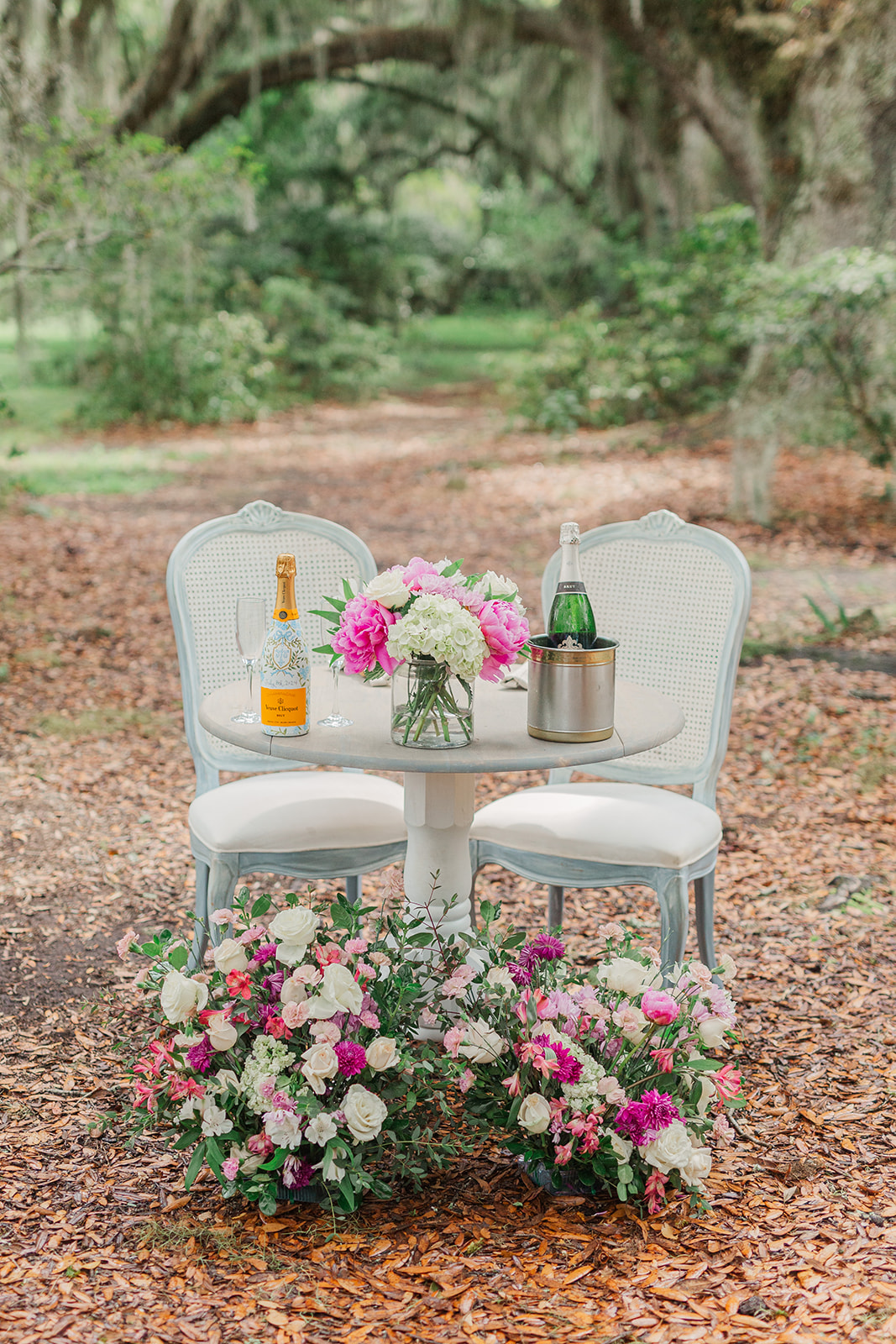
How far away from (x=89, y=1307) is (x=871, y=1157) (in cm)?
146

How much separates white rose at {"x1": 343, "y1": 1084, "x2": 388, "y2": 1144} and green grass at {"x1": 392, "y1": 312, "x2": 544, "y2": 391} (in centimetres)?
1604

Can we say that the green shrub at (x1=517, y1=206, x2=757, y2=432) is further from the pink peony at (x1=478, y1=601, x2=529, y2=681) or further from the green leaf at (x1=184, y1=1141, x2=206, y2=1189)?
the green leaf at (x1=184, y1=1141, x2=206, y2=1189)

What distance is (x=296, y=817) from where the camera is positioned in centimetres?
278

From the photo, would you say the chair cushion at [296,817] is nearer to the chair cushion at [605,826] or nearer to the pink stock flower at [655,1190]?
the chair cushion at [605,826]

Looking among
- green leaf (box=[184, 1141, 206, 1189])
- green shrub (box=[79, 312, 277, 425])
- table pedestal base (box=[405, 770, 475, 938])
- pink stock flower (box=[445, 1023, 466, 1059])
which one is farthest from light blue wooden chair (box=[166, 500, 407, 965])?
green shrub (box=[79, 312, 277, 425])

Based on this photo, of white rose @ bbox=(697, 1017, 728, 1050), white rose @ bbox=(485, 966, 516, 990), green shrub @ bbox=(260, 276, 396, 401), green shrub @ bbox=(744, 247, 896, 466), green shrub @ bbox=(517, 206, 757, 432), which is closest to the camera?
white rose @ bbox=(697, 1017, 728, 1050)

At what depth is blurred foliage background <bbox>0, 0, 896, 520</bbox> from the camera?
7871 mm

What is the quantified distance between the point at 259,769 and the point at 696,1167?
1565mm

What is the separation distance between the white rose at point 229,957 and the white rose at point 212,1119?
22 centimetres

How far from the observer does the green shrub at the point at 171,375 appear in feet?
46.2

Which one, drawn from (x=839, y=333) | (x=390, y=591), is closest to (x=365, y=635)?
(x=390, y=591)

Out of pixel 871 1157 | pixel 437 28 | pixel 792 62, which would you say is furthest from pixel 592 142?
pixel 871 1157

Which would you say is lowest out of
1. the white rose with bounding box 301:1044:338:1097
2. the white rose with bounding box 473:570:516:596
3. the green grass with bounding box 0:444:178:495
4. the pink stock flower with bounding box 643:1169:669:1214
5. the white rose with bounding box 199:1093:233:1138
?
the pink stock flower with bounding box 643:1169:669:1214

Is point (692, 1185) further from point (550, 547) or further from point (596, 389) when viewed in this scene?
point (596, 389)
